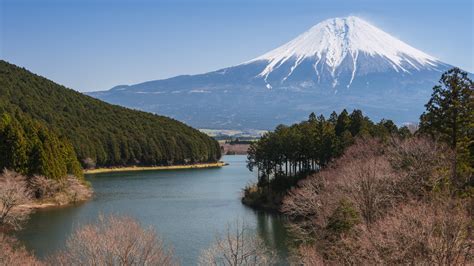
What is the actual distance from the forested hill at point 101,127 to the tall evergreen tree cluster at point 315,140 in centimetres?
4265

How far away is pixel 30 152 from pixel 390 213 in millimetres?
35106

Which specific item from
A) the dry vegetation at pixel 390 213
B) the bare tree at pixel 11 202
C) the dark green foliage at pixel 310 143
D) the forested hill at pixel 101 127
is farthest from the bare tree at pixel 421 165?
the forested hill at pixel 101 127

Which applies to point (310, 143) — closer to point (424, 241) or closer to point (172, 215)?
point (172, 215)

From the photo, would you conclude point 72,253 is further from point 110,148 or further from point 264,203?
point 110,148

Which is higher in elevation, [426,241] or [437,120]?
[437,120]

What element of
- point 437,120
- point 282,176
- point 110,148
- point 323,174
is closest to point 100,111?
point 110,148

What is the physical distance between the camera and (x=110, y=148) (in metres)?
98.3

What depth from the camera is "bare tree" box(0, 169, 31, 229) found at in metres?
34.4

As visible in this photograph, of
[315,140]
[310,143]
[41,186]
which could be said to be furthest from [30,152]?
[315,140]

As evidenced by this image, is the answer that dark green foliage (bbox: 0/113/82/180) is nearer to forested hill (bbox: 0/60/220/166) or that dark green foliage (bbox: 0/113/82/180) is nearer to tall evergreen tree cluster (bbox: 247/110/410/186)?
tall evergreen tree cluster (bbox: 247/110/410/186)

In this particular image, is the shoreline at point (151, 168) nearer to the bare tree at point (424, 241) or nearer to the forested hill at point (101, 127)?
the forested hill at point (101, 127)

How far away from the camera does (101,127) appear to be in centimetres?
10544

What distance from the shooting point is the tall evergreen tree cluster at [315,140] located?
44.4 meters

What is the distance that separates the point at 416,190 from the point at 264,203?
20.6 m
